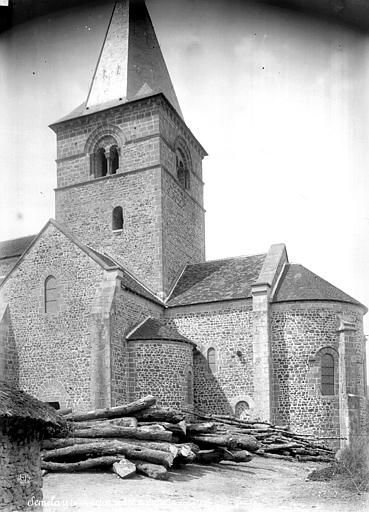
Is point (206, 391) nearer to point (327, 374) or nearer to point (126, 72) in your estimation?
point (327, 374)

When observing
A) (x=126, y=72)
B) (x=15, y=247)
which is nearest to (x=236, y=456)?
(x=126, y=72)

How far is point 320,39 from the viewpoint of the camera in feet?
36.3

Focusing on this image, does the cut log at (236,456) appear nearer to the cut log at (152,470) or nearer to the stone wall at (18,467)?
the cut log at (152,470)

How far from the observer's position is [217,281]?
2703cm

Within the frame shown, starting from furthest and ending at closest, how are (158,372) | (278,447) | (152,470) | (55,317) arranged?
(55,317) → (158,372) → (278,447) → (152,470)

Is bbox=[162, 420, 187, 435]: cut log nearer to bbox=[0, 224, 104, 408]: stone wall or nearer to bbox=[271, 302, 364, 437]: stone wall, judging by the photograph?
bbox=[0, 224, 104, 408]: stone wall

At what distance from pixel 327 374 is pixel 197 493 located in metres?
13.1

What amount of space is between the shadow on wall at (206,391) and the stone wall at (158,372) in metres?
1.62

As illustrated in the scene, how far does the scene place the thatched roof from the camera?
902 centimetres

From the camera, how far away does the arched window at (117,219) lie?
28.5 meters

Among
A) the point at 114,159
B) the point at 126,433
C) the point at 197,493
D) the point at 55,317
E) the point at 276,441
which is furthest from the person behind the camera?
the point at 114,159

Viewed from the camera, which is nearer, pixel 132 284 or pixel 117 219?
pixel 132 284

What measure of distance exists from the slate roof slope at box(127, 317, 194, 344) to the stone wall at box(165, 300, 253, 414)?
1.37 metres

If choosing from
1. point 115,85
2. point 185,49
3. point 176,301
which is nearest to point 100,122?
point 115,85
